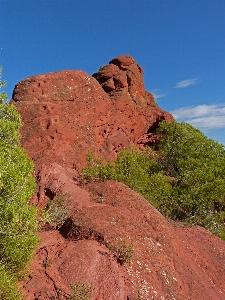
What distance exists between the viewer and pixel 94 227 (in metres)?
8.89

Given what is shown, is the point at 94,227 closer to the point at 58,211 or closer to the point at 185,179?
the point at 58,211

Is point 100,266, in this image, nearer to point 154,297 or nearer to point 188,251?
point 154,297

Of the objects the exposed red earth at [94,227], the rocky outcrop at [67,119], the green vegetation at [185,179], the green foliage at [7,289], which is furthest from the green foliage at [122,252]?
the rocky outcrop at [67,119]

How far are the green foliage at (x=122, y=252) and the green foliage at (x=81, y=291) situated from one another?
46.1 inches

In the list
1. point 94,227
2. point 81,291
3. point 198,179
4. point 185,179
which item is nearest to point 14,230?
point 81,291

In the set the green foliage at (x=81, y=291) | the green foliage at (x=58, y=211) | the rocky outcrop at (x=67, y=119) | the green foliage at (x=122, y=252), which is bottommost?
the green foliage at (x=81, y=291)

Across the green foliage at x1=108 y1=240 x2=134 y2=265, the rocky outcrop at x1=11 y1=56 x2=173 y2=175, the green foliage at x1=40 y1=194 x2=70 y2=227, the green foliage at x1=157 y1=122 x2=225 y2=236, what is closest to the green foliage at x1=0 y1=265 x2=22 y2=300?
the green foliage at x1=40 y1=194 x2=70 y2=227

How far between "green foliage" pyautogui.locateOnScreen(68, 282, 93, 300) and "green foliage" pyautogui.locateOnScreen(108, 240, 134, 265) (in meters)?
1.17

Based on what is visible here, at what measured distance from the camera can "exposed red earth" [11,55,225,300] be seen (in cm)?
789

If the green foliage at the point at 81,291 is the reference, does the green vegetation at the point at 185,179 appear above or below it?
above

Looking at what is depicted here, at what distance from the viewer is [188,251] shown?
1094cm

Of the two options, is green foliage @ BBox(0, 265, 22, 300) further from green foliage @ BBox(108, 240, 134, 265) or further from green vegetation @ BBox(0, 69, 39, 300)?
green foliage @ BBox(108, 240, 134, 265)

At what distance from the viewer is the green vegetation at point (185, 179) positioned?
14910 mm

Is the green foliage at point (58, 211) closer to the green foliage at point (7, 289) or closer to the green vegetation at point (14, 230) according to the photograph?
the green vegetation at point (14, 230)
